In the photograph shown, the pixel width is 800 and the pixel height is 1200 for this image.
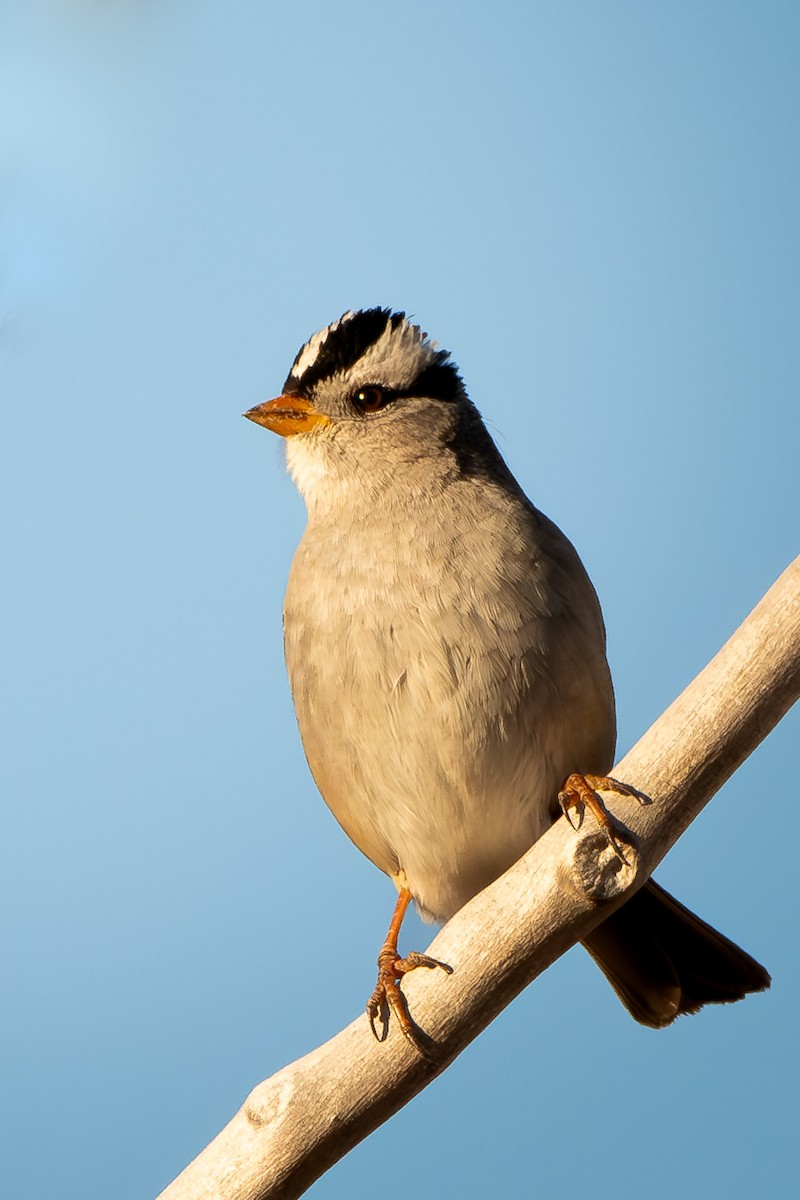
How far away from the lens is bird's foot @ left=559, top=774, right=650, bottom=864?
209 centimetres

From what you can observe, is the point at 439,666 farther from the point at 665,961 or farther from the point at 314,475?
the point at 665,961

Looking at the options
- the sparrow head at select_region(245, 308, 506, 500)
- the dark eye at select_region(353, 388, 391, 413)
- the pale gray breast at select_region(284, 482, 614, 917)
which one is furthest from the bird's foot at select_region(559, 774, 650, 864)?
the dark eye at select_region(353, 388, 391, 413)

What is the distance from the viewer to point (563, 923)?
2.09m

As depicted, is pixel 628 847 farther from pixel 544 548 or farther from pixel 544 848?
pixel 544 548

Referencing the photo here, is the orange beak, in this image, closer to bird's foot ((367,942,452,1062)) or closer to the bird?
the bird

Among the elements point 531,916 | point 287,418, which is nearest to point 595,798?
point 531,916

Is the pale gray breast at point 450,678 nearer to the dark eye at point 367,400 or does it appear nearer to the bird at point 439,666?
the bird at point 439,666

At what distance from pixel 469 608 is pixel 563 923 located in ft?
1.95

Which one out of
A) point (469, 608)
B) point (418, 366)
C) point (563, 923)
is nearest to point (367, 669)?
point (469, 608)

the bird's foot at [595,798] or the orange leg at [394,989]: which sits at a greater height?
the bird's foot at [595,798]

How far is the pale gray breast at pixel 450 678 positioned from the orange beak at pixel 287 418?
29 cm

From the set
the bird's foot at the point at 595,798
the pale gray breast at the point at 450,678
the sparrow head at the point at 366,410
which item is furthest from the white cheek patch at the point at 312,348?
the bird's foot at the point at 595,798

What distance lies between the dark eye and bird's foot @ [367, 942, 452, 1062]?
1130 millimetres

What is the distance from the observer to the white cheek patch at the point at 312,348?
2.85 meters
